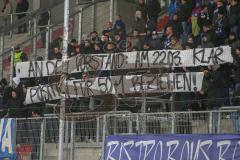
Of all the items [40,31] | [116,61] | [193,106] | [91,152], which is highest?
[40,31]

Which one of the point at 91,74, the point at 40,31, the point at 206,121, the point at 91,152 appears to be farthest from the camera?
the point at 40,31

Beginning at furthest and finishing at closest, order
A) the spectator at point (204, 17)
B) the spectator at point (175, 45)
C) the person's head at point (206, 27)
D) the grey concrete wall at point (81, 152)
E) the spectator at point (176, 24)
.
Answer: the spectator at point (176, 24), the spectator at point (204, 17), the person's head at point (206, 27), the spectator at point (175, 45), the grey concrete wall at point (81, 152)

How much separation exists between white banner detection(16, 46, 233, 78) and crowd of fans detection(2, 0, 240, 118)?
35 centimetres

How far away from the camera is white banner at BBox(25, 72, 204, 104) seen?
14633 mm

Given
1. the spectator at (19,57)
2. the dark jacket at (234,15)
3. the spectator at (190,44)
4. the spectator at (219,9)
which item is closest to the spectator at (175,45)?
the spectator at (190,44)

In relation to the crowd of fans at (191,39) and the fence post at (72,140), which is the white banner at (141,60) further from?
the fence post at (72,140)

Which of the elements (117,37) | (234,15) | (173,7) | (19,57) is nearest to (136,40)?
(117,37)

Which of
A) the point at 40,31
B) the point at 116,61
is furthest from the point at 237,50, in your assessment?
the point at 40,31

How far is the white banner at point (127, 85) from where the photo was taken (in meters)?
14.6

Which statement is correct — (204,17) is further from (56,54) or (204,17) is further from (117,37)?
(56,54)

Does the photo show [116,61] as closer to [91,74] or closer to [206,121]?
[91,74]

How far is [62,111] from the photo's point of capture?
45.5 ft

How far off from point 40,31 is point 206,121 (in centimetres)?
1049

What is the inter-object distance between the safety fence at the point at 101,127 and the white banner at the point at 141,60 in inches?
43.7
